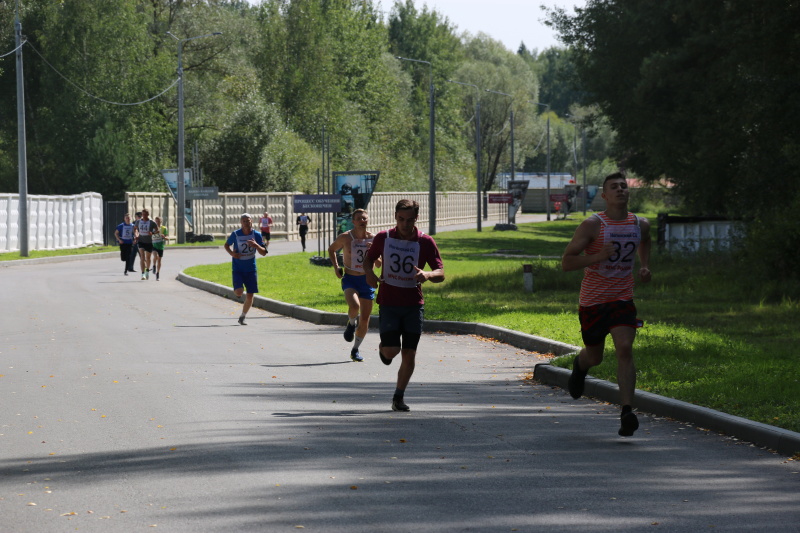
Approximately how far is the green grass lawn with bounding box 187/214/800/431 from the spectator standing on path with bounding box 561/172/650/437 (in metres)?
1.12

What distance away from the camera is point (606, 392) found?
10.7m

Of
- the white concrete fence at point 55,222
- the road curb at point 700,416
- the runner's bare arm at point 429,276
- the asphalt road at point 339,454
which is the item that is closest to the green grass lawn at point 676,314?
the road curb at point 700,416

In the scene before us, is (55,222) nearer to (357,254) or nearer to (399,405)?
(357,254)

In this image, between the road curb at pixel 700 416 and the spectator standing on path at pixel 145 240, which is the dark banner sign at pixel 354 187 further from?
the road curb at pixel 700 416

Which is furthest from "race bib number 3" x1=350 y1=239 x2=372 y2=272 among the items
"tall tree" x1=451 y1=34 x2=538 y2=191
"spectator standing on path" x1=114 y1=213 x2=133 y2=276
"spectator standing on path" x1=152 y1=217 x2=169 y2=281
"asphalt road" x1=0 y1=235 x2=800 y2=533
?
"tall tree" x1=451 y1=34 x2=538 y2=191

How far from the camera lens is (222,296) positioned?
25516 millimetres

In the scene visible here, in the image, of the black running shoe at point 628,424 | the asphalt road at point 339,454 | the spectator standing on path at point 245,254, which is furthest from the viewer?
the spectator standing on path at point 245,254

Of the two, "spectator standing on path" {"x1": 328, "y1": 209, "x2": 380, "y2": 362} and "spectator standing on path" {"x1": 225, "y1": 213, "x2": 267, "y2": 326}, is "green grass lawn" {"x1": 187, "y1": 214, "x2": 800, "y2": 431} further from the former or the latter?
"spectator standing on path" {"x1": 328, "y1": 209, "x2": 380, "y2": 362}

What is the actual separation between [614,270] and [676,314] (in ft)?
32.4

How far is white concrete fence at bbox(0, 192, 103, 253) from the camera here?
42219 mm

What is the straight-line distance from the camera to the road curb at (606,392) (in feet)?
27.1

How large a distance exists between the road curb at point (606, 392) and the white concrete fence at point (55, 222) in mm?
24312

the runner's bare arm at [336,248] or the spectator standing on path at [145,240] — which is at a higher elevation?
the runner's bare arm at [336,248]

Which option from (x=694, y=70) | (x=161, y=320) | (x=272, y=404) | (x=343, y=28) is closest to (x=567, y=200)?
(x=343, y=28)
